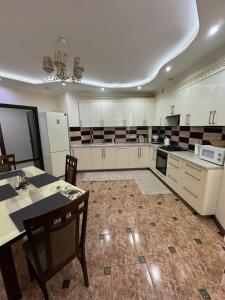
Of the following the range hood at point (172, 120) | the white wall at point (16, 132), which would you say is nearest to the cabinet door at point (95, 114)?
the range hood at point (172, 120)

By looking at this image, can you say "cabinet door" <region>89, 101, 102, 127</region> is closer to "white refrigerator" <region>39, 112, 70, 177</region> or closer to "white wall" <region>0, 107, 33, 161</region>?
"white refrigerator" <region>39, 112, 70, 177</region>

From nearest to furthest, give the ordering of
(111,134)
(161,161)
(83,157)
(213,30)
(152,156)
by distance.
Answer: (213,30) → (161,161) → (152,156) → (83,157) → (111,134)

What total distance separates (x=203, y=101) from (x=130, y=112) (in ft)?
7.26

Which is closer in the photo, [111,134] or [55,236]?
[55,236]

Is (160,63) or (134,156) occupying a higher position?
(160,63)

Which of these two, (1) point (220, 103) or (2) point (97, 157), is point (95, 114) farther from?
(1) point (220, 103)

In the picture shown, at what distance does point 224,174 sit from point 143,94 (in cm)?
337

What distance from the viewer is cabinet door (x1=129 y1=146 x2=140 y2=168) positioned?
13.6 feet

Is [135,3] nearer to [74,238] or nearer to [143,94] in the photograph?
[74,238]

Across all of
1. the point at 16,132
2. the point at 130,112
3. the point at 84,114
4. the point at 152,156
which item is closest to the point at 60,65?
the point at 84,114

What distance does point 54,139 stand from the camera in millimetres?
3623

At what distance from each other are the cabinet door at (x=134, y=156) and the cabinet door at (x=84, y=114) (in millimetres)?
1536

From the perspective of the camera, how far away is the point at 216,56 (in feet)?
A: 6.56

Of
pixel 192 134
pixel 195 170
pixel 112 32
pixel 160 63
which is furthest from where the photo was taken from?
pixel 192 134
